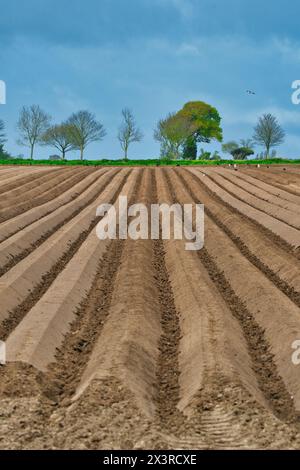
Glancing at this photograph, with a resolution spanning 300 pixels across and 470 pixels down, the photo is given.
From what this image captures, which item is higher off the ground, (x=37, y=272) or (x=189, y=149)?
(x=189, y=149)

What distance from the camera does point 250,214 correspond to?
2509cm

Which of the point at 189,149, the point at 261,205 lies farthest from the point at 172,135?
the point at 261,205

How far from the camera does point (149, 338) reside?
10.7 m

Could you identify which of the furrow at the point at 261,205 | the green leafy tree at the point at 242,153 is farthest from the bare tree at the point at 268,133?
the furrow at the point at 261,205

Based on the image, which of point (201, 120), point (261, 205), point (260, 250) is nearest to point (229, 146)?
point (201, 120)

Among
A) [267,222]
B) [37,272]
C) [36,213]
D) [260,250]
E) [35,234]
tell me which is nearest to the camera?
[37,272]

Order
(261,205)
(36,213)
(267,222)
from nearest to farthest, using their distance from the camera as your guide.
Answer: (267,222), (36,213), (261,205)

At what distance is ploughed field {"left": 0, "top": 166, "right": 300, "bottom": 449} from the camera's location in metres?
7.35

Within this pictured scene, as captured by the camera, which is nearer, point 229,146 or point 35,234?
point 35,234

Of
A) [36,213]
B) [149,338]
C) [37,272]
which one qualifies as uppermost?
[36,213]

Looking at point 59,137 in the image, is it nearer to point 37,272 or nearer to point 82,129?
point 82,129

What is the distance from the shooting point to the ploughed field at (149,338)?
7348 mm
